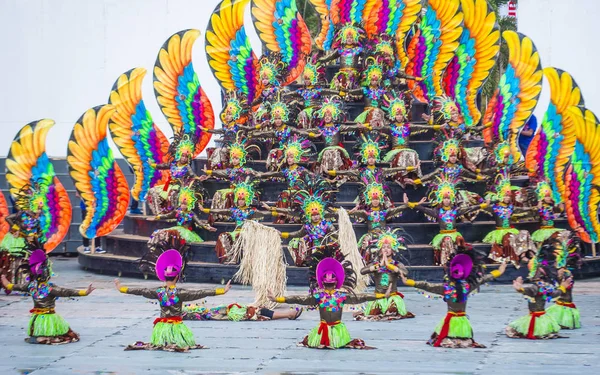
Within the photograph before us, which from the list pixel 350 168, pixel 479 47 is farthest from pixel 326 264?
pixel 479 47

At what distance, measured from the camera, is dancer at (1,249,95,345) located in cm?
1082

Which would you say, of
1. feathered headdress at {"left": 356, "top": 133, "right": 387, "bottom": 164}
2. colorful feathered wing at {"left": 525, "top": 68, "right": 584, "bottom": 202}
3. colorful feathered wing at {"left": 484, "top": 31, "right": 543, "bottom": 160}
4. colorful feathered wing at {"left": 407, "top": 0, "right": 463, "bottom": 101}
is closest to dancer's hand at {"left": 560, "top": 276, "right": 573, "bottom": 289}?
feathered headdress at {"left": 356, "top": 133, "right": 387, "bottom": 164}

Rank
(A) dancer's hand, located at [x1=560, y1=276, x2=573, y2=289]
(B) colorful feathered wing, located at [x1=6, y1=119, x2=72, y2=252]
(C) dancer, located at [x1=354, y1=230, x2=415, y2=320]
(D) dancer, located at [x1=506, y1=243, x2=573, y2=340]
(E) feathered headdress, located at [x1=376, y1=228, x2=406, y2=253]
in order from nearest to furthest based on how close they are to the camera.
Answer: (D) dancer, located at [x1=506, y1=243, x2=573, y2=340], (A) dancer's hand, located at [x1=560, y1=276, x2=573, y2=289], (C) dancer, located at [x1=354, y1=230, x2=415, y2=320], (E) feathered headdress, located at [x1=376, y1=228, x2=406, y2=253], (B) colorful feathered wing, located at [x1=6, y1=119, x2=72, y2=252]

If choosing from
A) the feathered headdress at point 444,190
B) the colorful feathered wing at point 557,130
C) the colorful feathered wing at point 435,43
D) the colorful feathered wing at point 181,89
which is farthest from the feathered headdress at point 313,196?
the colorful feathered wing at point 435,43

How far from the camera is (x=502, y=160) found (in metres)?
15.4

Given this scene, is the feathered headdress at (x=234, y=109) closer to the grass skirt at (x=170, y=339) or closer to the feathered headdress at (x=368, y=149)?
the feathered headdress at (x=368, y=149)

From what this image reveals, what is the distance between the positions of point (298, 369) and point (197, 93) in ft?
26.8

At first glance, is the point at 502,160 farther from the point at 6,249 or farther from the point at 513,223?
the point at 6,249

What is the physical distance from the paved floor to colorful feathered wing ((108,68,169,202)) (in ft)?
12.4

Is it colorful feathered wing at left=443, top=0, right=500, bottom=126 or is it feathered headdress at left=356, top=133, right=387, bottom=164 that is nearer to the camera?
feathered headdress at left=356, top=133, right=387, bottom=164

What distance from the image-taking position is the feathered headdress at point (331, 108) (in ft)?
52.1

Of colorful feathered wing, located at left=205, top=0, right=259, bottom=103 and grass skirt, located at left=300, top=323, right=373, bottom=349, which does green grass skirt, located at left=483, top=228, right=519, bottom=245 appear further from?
grass skirt, located at left=300, top=323, right=373, bottom=349

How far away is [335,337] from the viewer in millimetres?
10320

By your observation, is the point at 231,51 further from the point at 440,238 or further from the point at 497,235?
the point at 497,235
